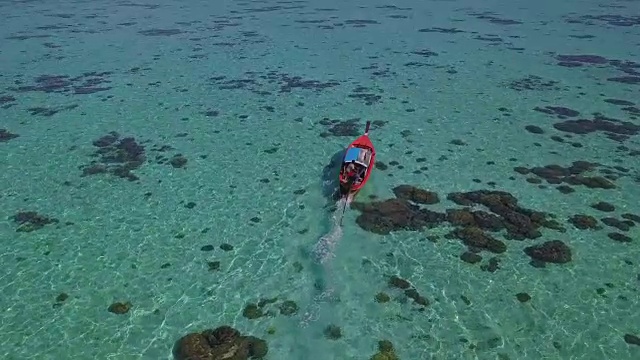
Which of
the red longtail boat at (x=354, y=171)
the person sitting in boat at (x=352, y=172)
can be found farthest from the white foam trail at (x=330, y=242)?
the person sitting in boat at (x=352, y=172)

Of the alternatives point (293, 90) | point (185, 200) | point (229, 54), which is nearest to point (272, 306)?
point (185, 200)

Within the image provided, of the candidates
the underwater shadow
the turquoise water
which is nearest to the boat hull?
the underwater shadow

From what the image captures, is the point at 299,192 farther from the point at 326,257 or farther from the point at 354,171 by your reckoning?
the point at 326,257

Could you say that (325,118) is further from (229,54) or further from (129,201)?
(229,54)

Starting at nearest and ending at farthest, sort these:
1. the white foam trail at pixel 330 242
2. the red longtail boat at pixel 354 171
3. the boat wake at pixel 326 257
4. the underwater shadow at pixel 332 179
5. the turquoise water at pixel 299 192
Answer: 1. the turquoise water at pixel 299 192
2. the boat wake at pixel 326 257
3. the white foam trail at pixel 330 242
4. the red longtail boat at pixel 354 171
5. the underwater shadow at pixel 332 179

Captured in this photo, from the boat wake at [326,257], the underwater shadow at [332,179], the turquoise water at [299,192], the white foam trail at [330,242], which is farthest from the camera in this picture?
the underwater shadow at [332,179]

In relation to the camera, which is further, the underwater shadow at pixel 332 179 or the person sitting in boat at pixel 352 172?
the underwater shadow at pixel 332 179

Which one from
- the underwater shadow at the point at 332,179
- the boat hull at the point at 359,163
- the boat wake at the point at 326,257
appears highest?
the boat hull at the point at 359,163

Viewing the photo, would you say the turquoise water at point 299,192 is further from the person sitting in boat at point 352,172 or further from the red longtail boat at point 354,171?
the person sitting in boat at point 352,172
